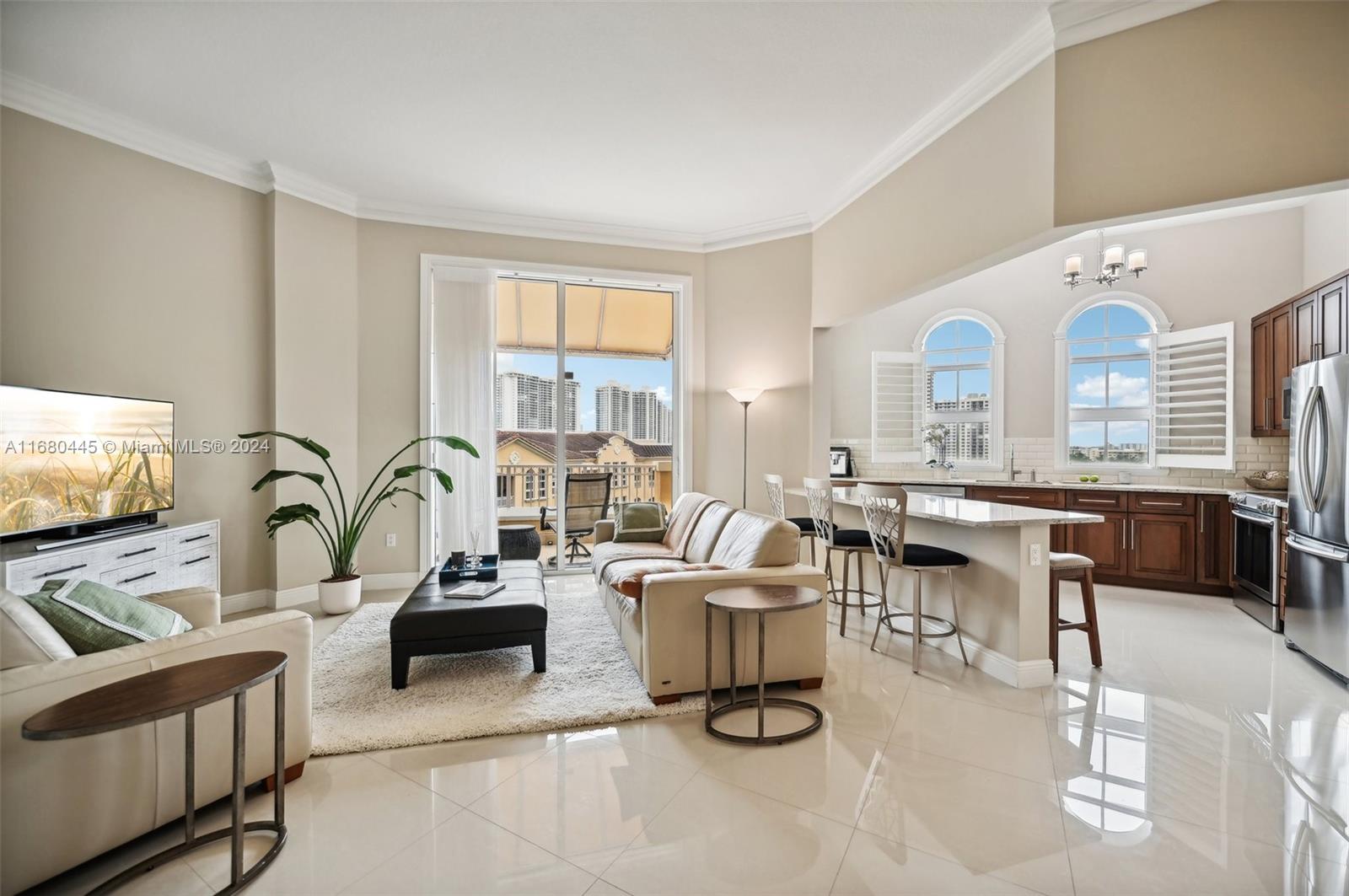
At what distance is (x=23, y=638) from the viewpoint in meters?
1.64

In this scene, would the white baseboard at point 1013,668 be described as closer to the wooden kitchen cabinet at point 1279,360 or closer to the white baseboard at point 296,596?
the wooden kitchen cabinet at point 1279,360

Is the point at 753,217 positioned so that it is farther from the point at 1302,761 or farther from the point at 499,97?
the point at 1302,761

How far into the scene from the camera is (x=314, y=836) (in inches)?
72.9

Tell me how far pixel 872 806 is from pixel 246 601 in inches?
181

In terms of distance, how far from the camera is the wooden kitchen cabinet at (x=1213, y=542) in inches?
184

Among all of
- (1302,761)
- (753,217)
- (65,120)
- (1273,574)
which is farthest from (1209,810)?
(65,120)

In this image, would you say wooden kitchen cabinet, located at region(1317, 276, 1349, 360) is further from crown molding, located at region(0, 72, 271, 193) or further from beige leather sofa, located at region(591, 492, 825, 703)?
crown molding, located at region(0, 72, 271, 193)

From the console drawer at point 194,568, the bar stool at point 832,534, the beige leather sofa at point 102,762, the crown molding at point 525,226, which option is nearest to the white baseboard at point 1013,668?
the bar stool at point 832,534

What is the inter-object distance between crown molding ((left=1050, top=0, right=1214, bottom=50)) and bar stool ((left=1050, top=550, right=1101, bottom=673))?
2646 mm

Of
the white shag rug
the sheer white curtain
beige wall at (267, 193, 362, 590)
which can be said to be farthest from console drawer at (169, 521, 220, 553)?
the sheer white curtain

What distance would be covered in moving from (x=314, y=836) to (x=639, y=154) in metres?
4.18

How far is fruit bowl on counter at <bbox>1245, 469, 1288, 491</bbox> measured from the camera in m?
4.61

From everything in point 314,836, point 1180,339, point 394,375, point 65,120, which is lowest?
point 314,836

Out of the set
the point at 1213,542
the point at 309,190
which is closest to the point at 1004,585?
the point at 1213,542
